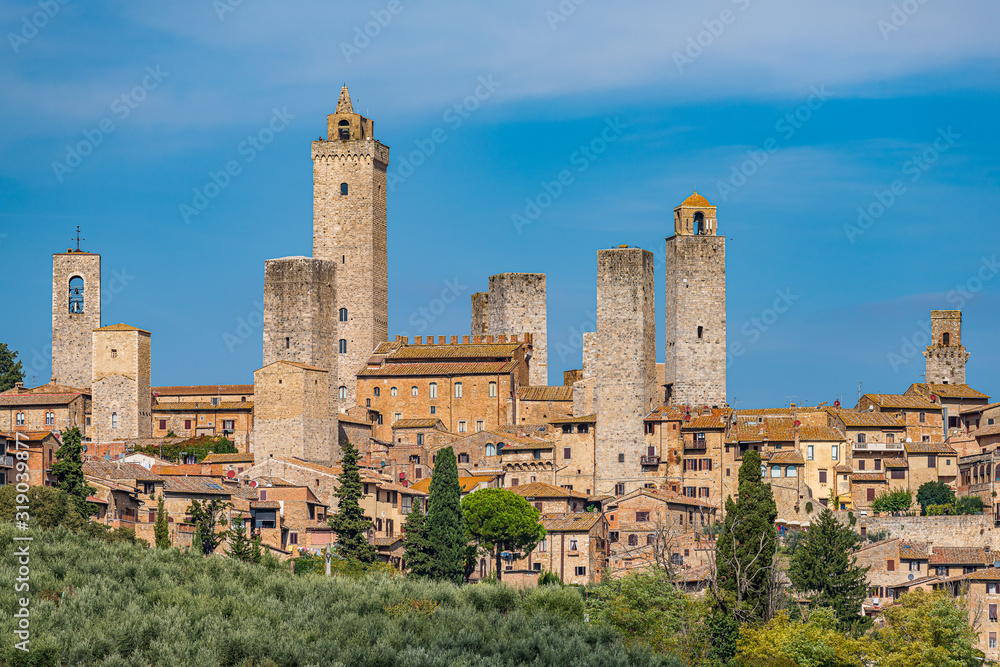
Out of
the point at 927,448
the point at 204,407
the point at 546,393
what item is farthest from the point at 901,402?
the point at 204,407

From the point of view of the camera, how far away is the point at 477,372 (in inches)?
3027

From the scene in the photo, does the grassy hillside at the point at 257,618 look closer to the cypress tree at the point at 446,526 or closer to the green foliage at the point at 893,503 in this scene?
the cypress tree at the point at 446,526

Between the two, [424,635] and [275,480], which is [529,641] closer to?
[424,635]

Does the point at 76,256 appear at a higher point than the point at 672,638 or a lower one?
higher

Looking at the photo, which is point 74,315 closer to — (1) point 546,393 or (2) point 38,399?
(2) point 38,399

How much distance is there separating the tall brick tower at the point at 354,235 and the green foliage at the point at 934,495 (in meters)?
26.9

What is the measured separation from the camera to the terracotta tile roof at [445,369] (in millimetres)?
76875

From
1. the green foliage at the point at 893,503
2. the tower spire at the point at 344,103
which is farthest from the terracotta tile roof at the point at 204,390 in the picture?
the green foliage at the point at 893,503

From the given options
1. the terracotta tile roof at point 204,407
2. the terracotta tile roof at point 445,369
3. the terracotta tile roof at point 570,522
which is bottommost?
the terracotta tile roof at point 570,522

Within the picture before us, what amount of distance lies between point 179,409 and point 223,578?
49835 mm

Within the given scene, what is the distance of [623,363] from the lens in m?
71.7

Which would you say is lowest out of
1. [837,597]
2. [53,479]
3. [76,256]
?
[837,597]

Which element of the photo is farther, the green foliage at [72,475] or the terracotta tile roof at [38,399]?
the terracotta tile roof at [38,399]

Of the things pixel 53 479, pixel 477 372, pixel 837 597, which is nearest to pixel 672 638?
pixel 837 597
